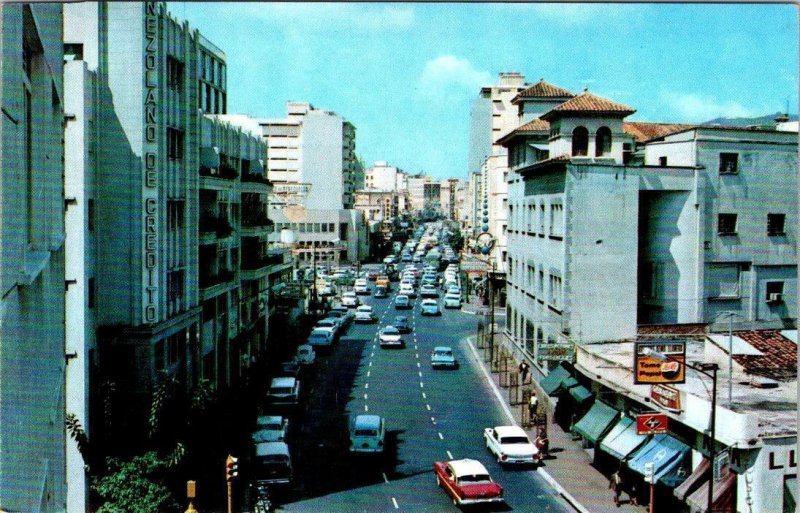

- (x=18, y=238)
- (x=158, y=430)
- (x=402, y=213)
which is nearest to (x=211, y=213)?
(x=158, y=430)

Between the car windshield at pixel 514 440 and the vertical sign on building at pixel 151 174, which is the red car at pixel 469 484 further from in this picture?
the vertical sign on building at pixel 151 174

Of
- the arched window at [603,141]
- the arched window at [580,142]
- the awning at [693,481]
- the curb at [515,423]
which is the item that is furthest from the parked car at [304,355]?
the awning at [693,481]

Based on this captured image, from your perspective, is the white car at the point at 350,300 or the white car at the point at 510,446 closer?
the white car at the point at 510,446

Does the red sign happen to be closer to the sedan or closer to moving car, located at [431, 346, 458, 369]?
moving car, located at [431, 346, 458, 369]

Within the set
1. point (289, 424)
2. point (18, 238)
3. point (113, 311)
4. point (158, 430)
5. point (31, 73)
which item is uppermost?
point (31, 73)

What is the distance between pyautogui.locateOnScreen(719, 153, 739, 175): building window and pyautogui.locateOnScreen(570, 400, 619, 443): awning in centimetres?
520

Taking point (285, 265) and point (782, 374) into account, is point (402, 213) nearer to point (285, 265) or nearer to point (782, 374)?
point (285, 265)

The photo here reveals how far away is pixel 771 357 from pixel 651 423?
9.80 feet

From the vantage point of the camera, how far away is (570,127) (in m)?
18.9

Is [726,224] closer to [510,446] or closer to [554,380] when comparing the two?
[554,380]

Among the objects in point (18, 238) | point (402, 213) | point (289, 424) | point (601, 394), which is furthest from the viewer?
point (402, 213)

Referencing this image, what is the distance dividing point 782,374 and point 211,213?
33.9 ft

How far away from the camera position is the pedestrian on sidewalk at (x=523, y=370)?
17.9 metres

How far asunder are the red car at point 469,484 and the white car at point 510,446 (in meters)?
1.28
